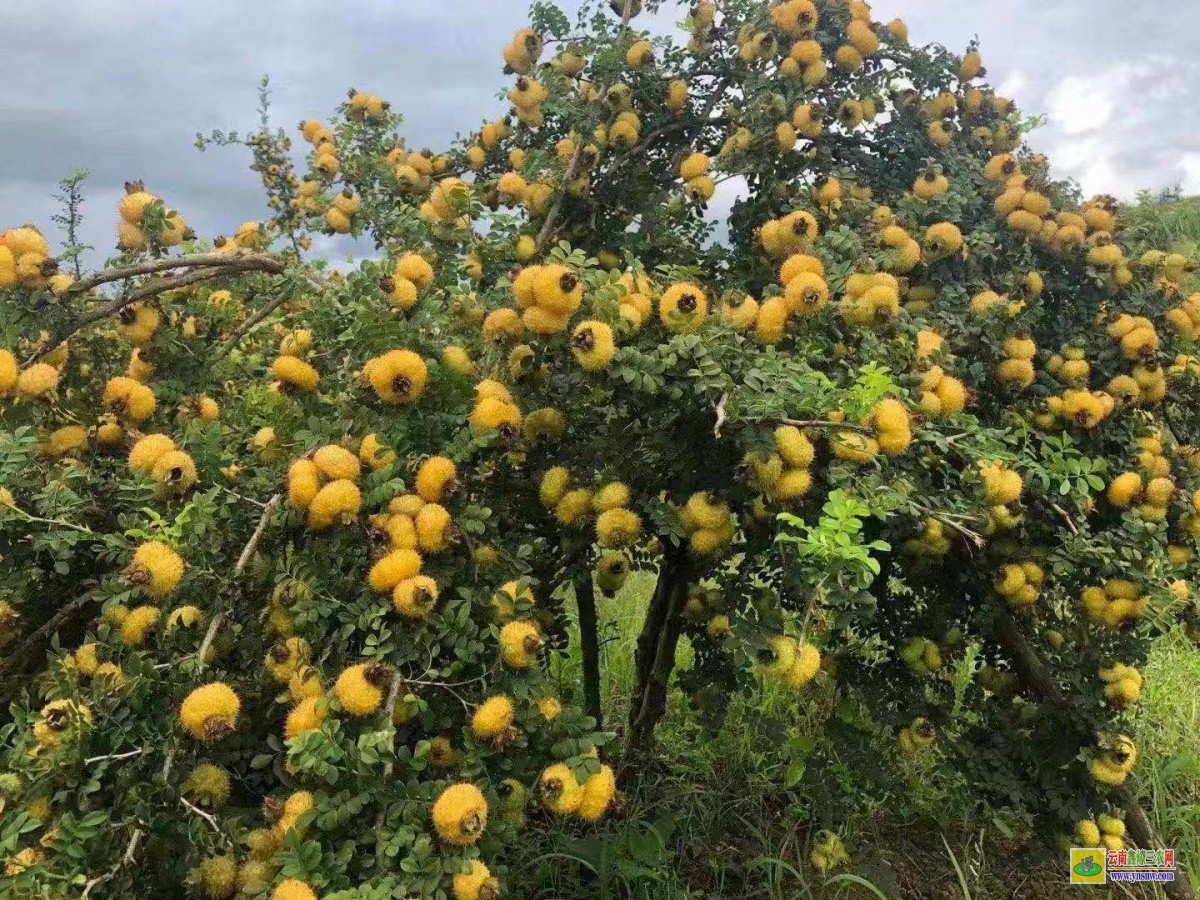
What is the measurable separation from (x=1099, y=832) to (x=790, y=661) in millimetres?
1515

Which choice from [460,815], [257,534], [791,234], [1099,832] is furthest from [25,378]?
[1099,832]

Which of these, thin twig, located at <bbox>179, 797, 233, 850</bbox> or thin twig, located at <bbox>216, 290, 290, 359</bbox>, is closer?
thin twig, located at <bbox>179, 797, 233, 850</bbox>

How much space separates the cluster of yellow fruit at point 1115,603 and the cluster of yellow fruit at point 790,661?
1.12m

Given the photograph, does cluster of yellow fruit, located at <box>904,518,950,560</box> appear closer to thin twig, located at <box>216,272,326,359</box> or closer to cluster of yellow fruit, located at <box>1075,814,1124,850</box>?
cluster of yellow fruit, located at <box>1075,814,1124,850</box>

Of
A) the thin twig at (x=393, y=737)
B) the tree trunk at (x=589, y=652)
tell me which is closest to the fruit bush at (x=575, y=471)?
the thin twig at (x=393, y=737)

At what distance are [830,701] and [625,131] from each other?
2340 millimetres

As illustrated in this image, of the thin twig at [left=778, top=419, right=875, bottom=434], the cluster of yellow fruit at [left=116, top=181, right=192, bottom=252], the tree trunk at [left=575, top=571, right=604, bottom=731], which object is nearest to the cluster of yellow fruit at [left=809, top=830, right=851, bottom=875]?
the tree trunk at [left=575, top=571, right=604, bottom=731]

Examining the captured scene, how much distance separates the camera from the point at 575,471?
203 cm

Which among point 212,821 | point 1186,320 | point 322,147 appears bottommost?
point 212,821

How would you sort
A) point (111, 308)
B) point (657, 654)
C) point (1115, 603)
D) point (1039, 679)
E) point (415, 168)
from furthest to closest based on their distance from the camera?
point (415, 168) < point (657, 654) < point (1039, 679) < point (1115, 603) < point (111, 308)

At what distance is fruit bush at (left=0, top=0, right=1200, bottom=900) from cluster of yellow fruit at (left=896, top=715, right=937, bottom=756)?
0.01m

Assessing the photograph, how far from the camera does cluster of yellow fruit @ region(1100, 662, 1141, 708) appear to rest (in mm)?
2312

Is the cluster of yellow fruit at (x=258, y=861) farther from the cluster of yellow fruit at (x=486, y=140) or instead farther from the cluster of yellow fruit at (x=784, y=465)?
the cluster of yellow fruit at (x=486, y=140)

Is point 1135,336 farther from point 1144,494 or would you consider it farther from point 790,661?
point 790,661
